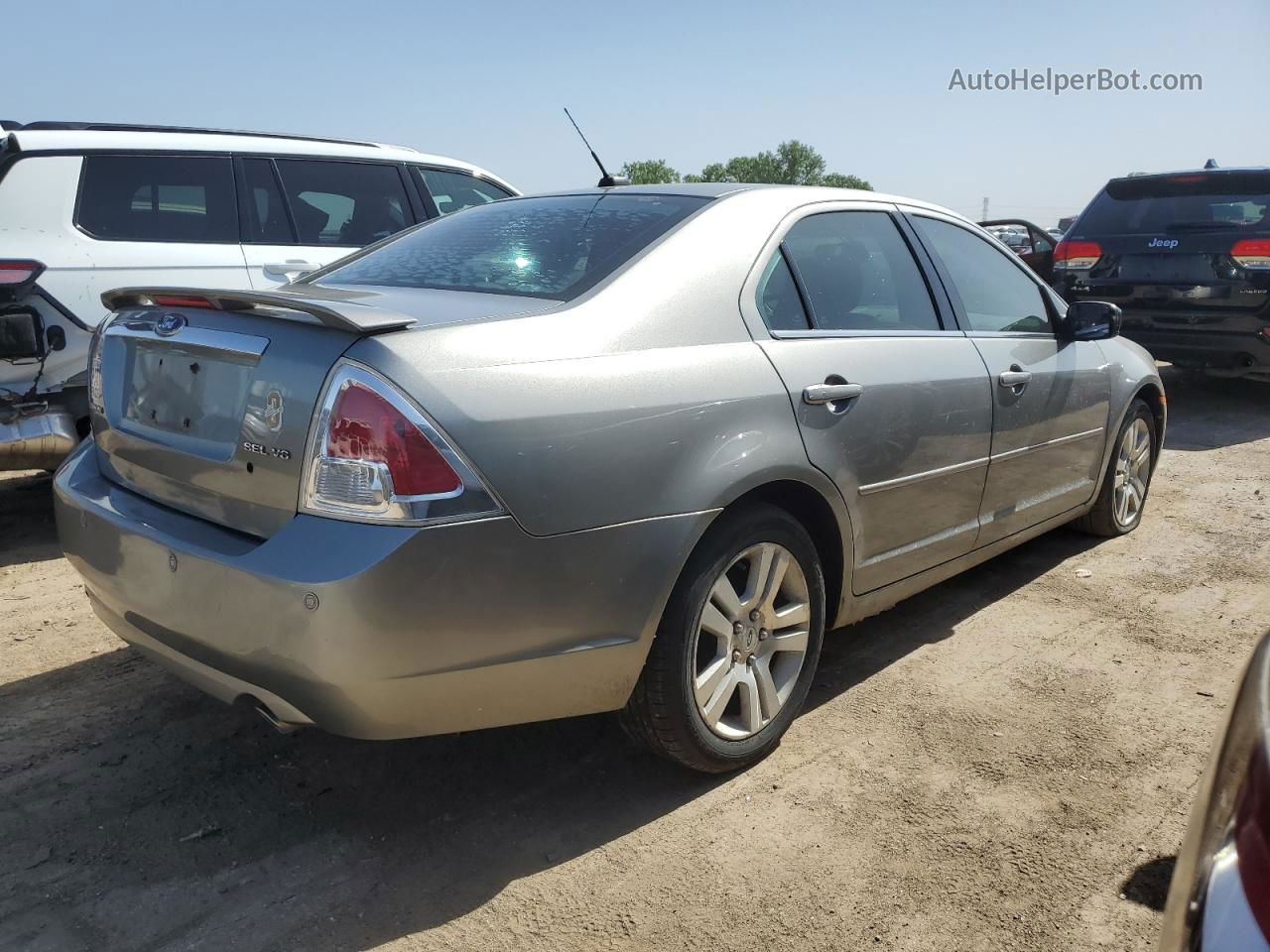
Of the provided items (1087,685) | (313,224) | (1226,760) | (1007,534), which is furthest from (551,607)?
(313,224)

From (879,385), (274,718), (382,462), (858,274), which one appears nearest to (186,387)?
(382,462)

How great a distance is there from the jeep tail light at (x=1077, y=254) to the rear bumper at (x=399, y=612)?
698 cm

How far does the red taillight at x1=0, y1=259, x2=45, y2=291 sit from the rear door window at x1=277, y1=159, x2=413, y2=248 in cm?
155

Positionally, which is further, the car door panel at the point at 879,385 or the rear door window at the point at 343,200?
the rear door window at the point at 343,200

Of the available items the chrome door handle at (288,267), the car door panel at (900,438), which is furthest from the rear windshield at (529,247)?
the chrome door handle at (288,267)

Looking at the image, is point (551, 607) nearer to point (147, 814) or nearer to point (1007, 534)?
point (147, 814)

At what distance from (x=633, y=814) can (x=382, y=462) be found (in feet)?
3.85

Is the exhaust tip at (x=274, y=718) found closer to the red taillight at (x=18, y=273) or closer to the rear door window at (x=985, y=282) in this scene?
the rear door window at (x=985, y=282)

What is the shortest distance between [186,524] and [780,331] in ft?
5.32

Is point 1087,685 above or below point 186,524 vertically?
below

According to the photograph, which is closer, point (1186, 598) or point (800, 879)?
point (800, 879)

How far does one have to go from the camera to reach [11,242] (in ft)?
15.7

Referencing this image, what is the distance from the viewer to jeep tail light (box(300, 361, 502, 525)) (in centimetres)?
217

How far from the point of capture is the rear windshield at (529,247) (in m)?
2.80
